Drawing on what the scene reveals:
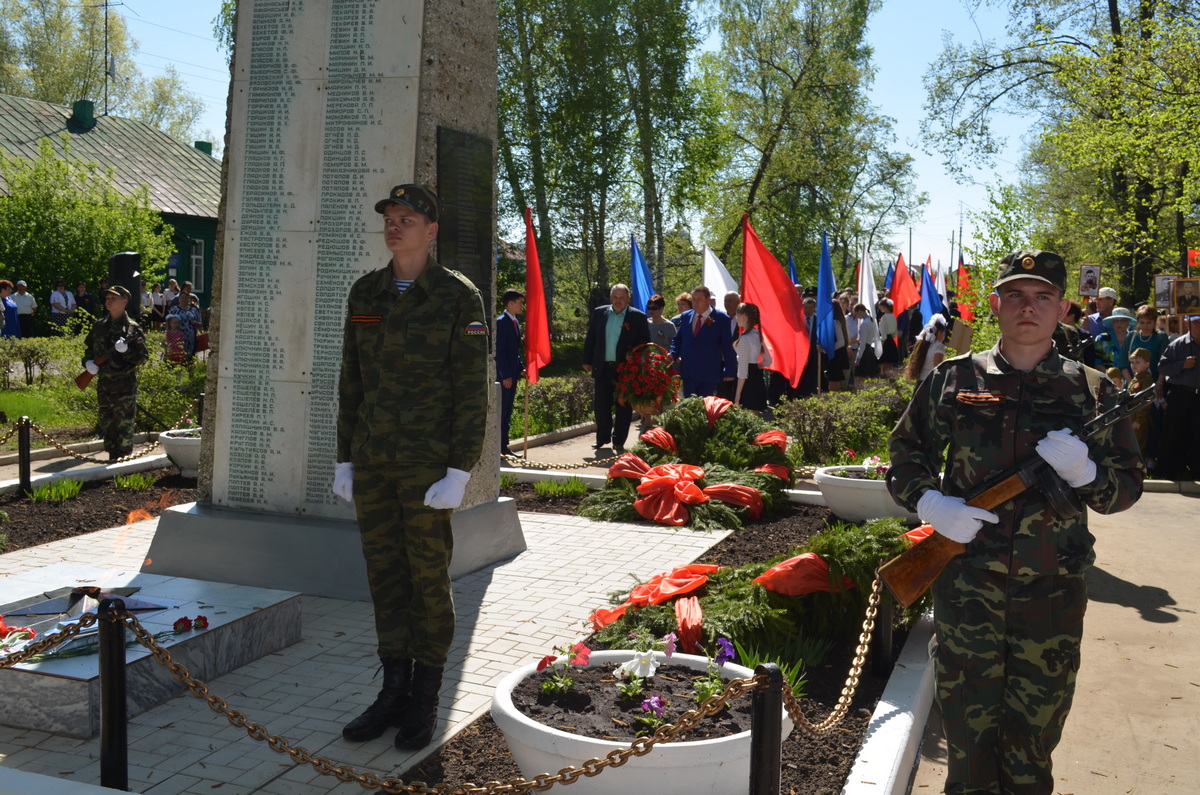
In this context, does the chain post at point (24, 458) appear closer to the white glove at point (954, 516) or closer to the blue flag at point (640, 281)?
the white glove at point (954, 516)

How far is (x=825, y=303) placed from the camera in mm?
17594

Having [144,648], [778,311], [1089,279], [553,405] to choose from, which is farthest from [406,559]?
[1089,279]

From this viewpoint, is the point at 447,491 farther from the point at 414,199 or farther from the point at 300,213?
the point at 300,213

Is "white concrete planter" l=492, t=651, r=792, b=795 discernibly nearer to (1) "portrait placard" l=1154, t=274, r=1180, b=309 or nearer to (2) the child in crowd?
(2) the child in crowd

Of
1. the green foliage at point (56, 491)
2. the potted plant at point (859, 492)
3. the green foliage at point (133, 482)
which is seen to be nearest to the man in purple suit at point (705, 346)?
the potted plant at point (859, 492)

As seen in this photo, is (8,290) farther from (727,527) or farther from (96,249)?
(727,527)

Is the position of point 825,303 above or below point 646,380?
above

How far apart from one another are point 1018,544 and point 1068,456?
35cm

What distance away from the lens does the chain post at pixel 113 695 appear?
12.4 ft

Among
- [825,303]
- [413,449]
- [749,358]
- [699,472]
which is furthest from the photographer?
[825,303]

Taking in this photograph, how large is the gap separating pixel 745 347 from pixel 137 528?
328 inches

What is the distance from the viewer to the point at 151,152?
40.7 metres

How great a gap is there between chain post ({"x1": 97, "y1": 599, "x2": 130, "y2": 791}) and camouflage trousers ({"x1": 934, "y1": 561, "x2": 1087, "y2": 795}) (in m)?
2.90

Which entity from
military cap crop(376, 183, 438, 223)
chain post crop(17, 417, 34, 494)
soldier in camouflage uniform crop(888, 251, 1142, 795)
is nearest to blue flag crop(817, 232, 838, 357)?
chain post crop(17, 417, 34, 494)
